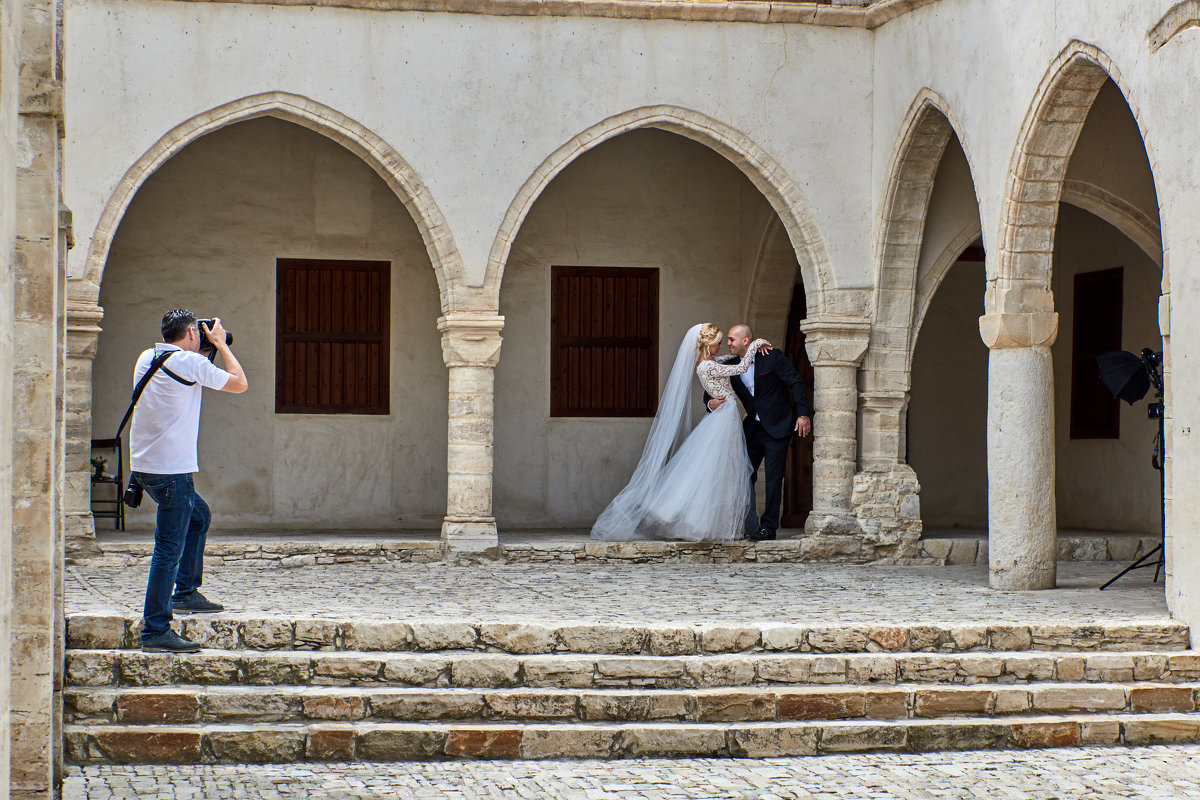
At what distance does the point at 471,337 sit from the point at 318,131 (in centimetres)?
189

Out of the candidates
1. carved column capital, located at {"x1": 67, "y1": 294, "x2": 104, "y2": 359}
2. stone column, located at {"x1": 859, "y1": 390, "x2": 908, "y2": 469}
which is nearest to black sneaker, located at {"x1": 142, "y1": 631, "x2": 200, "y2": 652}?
carved column capital, located at {"x1": 67, "y1": 294, "x2": 104, "y2": 359}

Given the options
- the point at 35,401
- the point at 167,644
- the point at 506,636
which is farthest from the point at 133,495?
the point at 35,401

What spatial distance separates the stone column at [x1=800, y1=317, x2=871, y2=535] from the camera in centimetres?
1122

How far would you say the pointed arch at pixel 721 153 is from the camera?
10.9 meters

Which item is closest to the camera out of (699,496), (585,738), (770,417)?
(585,738)

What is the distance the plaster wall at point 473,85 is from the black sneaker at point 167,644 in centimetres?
430

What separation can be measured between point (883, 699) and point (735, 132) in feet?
18.2

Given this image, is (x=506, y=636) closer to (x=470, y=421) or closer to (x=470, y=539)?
(x=470, y=539)

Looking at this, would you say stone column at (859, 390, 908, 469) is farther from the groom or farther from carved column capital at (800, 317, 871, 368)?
the groom

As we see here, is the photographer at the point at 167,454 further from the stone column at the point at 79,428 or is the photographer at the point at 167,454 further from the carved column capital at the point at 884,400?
the carved column capital at the point at 884,400

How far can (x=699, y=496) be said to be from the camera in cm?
1102

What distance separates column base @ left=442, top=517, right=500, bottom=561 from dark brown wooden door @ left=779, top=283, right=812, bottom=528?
360 centimetres

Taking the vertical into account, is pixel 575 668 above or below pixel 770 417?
below

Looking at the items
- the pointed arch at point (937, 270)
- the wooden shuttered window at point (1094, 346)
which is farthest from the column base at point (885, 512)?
the wooden shuttered window at point (1094, 346)
